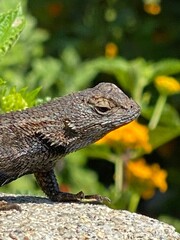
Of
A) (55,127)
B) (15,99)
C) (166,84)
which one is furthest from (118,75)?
(55,127)

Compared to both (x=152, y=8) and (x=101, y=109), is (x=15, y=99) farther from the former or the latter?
(x=152, y=8)

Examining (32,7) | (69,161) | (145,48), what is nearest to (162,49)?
(145,48)

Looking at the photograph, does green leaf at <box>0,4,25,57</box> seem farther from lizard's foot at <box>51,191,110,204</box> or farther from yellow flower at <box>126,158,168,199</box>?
yellow flower at <box>126,158,168,199</box>

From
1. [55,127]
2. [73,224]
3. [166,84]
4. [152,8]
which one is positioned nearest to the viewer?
[73,224]

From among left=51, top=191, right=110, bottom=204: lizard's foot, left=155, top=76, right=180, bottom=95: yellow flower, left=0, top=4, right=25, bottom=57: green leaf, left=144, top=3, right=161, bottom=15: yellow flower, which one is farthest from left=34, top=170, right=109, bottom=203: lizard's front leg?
left=144, top=3, right=161, bottom=15: yellow flower

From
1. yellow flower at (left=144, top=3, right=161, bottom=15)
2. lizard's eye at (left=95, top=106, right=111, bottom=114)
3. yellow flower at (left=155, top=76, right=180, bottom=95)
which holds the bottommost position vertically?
yellow flower at (left=144, top=3, right=161, bottom=15)

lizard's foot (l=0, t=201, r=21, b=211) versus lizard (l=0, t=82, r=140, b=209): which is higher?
lizard (l=0, t=82, r=140, b=209)

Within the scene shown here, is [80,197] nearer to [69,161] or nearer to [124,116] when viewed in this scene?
[124,116]
